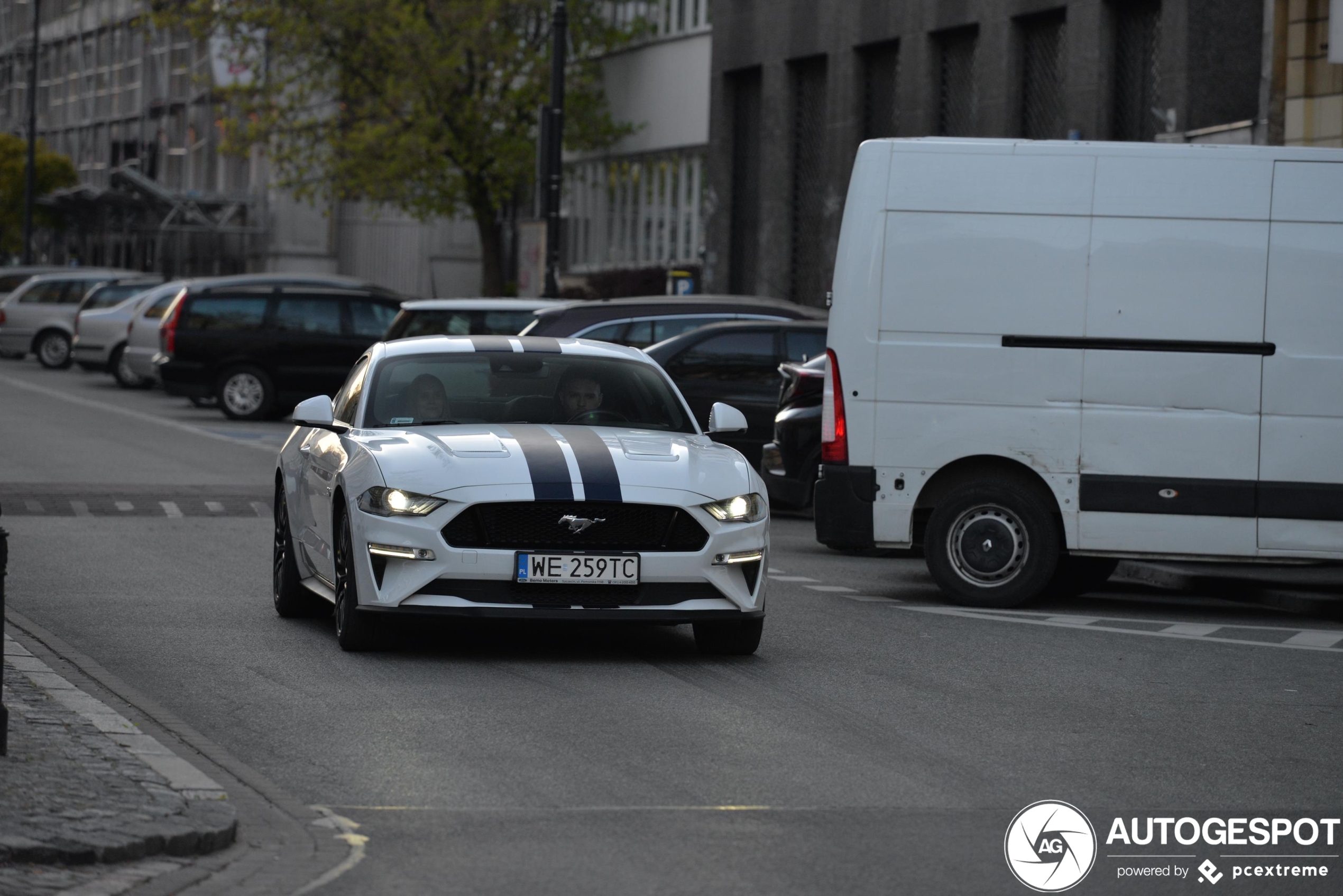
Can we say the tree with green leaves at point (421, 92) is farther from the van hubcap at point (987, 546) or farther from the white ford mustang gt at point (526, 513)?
the white ford mustang gt at point (526, 513)

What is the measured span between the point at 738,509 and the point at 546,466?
891 mm

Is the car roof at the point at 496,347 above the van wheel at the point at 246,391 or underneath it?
above

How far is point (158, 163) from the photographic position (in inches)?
3137

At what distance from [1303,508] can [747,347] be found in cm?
741

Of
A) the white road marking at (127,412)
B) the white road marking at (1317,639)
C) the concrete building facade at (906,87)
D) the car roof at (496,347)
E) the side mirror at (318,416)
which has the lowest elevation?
the white road marking at (127,412)

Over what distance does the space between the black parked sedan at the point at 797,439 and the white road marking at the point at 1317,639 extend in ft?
15.9

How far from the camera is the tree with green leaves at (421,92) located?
147ft

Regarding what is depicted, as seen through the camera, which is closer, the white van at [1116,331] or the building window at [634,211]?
the white van at [1116,331]

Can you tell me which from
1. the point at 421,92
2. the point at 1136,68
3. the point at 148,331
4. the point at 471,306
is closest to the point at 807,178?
the point at 421,92

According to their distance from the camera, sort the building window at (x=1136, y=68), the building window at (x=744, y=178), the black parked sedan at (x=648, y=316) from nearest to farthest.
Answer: the black parked sedan at (x=648, y=316) < the building window at (x=1136, y=68) < the building window at (x=744, y=178)

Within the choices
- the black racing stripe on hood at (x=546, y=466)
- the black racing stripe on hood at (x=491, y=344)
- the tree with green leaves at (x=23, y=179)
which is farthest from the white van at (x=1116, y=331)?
the tree with green leaves at (x=23, y=179)

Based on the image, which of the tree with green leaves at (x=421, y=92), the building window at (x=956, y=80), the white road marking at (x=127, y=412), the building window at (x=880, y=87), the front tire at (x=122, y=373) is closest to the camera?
the white road marking at (x=127, y=412)

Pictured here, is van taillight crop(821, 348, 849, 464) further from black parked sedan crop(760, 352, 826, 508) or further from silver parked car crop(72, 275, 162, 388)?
silver parked car crop(72, 275, 162, 388)

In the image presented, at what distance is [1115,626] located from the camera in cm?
1251
